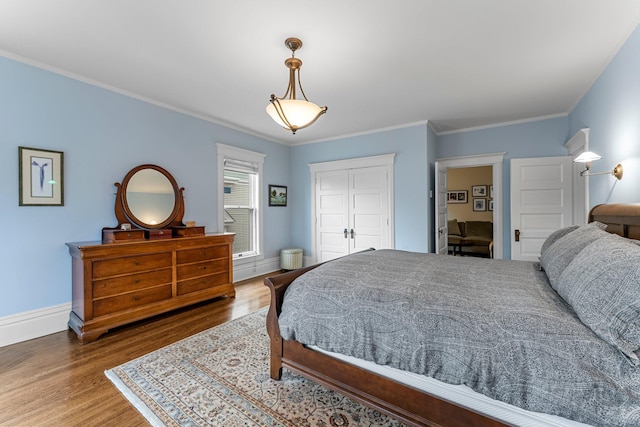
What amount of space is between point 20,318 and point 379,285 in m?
3.28

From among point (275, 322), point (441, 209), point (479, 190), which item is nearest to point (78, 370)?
point (275, 322)

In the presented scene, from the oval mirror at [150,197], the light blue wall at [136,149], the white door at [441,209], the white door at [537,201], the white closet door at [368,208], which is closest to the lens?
the light blue wall at [136,149]

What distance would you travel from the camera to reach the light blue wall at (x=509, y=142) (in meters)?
4.04

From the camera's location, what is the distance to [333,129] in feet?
15.5

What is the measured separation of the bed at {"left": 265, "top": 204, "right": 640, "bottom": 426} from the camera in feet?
3.40

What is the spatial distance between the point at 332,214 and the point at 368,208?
2.41 feet

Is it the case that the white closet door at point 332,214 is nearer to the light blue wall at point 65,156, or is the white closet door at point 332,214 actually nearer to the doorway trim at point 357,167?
the doorway trim at point 357,167

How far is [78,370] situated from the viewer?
2113 millimetres

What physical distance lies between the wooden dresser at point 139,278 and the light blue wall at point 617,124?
409 centimetres

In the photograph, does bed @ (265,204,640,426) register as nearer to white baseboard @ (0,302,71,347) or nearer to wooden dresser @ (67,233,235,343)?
wooden dresser @ (67,233,235,343)

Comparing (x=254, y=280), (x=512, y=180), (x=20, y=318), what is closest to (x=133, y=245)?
(x=20, y=318)

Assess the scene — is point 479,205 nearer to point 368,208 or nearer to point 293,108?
point 368,208

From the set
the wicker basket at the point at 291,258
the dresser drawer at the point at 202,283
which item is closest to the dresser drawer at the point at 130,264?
the dresser drawer at the point at 202,283

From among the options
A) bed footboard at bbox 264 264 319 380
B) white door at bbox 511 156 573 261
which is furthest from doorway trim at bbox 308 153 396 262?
bed footboard at bbox 264 264 319 380
